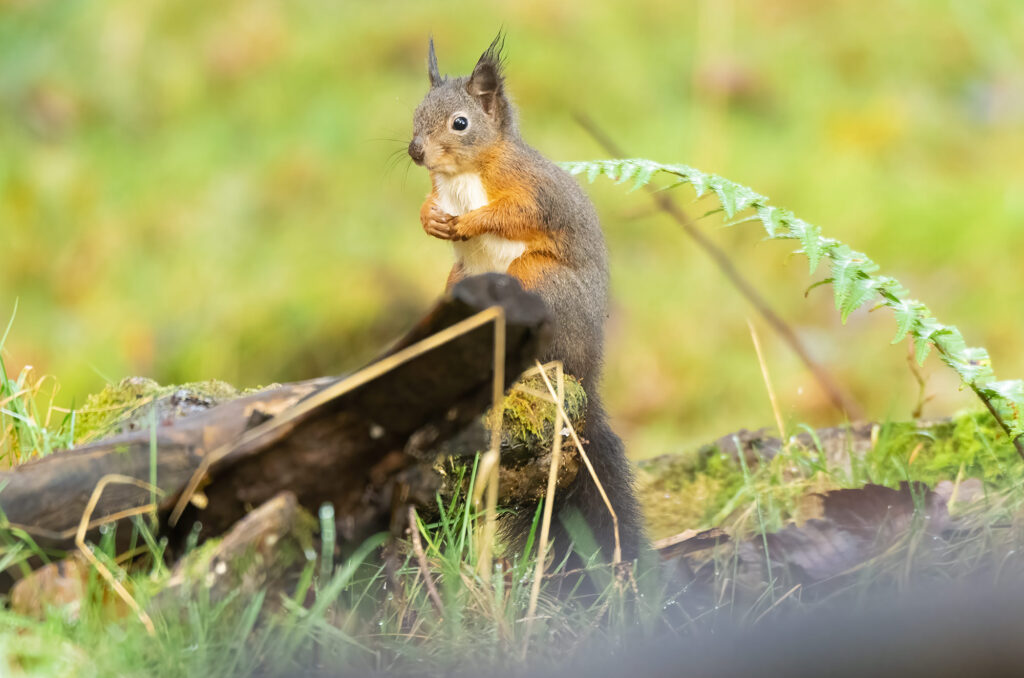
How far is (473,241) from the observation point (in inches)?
106

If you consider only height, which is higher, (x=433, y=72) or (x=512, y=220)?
(x=433, y=72)

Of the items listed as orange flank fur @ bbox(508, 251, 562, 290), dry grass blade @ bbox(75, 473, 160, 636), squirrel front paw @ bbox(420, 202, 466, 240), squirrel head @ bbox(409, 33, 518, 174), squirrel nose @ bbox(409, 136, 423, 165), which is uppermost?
squirrel head @ bbox(409, 33, 518, 174)

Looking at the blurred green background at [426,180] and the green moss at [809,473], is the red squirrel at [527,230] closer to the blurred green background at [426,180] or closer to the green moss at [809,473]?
the green moss at [809,473]

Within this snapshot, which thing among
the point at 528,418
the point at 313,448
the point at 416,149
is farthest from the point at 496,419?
the point at 416,149

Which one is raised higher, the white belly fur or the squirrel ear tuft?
the squirrel ear tuft

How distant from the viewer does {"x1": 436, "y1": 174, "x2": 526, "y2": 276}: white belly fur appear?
2.64 metres

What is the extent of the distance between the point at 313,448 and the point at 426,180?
14.4ft

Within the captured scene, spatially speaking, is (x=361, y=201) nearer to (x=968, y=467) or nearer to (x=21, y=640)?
(x=968, y=467)

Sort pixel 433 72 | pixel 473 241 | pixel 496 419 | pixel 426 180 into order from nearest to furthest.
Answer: pixel 496 419
pixel 473 241
pixel 433 72
pixel 426 180

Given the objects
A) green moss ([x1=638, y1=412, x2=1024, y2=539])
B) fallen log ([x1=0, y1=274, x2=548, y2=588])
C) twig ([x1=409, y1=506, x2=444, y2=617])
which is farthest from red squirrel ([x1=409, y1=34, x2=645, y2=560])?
fallen log ([x1=0, y1=274, x2=548, y2=588])

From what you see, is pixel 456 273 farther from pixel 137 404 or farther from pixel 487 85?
pixel 137 404

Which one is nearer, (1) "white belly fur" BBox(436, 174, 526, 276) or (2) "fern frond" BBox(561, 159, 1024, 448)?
(2) "fern frond" BBox(561, 159, 1024, 448)

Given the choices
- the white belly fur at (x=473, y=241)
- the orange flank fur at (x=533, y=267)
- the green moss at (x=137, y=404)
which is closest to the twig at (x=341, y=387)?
the green moss at (x=137, y=404)

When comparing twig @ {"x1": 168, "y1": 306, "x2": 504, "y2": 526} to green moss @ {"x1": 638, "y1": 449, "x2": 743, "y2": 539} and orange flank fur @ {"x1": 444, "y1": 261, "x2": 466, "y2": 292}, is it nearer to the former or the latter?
orange flank fur @ {"x1": 444, "y1": 261, "x2": 466, "y2": 292}
